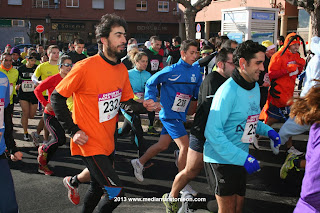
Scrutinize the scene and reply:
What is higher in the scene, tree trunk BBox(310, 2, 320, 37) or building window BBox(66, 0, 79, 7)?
building window BBox(66, 0, 79, 7)

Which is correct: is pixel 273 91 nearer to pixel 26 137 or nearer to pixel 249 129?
pixel 249 129

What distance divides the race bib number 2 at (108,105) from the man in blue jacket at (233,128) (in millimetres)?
912

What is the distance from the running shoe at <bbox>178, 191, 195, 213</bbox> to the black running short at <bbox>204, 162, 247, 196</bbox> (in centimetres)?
111

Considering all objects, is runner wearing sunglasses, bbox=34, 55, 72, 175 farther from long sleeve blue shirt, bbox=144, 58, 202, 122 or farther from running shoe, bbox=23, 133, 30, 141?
running shoe, bbox=23, 133, 30, 141

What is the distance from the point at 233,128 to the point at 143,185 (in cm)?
251

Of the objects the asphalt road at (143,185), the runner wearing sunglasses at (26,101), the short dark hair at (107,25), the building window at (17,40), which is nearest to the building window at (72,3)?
the building window at (17,40)

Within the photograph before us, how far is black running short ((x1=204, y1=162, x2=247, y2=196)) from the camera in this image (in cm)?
322

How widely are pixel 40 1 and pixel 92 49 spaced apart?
573 inches

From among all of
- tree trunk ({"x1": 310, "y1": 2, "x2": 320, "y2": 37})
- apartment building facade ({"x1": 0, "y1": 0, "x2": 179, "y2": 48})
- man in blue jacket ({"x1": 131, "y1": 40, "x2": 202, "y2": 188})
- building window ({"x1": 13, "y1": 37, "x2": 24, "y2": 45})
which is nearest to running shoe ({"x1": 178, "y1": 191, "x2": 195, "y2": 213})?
man in blue jacket ({"x1": 131, "y1": 40, "x2": 202, "y2": 188})

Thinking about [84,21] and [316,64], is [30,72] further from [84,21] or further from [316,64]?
[84,21]

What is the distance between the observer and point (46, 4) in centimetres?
4744

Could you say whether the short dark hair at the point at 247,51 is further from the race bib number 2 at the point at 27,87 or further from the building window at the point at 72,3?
the building window at the point at 72,3

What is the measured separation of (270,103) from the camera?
7.55 meters

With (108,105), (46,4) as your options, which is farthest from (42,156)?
(46,4)
